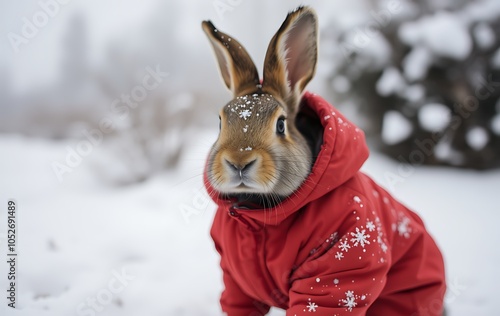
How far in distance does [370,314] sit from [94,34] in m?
1.84

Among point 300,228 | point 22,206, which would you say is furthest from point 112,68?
point 300,228

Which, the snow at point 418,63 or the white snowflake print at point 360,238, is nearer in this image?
the white snowflake print at point 360,238

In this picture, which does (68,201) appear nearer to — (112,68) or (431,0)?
(112,68)

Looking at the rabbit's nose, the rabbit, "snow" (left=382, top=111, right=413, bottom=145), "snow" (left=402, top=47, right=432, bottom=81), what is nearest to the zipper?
the rabbit

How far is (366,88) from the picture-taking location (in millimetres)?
2412

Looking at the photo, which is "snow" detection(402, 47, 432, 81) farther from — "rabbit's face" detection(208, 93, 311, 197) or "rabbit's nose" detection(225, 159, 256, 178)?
"rabbit's nose" detection(225, 159, 256, 178)

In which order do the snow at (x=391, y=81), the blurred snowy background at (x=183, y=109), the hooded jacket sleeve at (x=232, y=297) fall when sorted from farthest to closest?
the snow at (x=391, y=81) < the blurred snowy background at (x=183, y=109) < the hooded jacket sleeve at (x=232, y=297)

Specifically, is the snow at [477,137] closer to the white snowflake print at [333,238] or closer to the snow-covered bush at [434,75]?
the snow-covered bush at [434,75]

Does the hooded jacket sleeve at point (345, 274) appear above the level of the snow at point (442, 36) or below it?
below

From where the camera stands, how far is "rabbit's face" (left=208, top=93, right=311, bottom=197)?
0.98 meters

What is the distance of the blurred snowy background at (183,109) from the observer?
1812 millimetres

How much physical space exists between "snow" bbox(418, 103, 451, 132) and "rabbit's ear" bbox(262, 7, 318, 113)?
51.3 inches

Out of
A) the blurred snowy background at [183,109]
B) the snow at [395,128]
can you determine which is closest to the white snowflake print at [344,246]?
the blurred snowy background at [183,109]

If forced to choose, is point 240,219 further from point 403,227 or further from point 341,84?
point 341,84
